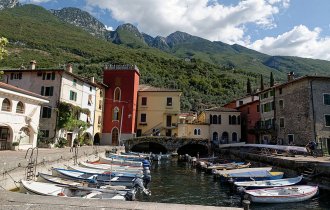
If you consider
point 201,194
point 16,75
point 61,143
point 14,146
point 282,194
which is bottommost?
point 201,194

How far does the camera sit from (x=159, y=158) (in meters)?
40.4

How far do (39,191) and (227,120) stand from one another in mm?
44249

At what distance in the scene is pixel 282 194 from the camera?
17.9m

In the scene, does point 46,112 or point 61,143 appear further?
point 61,143

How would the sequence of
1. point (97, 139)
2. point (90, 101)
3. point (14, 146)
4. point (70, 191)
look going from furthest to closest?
point (97, 139), point (90, 101), point (14, 146), point (70, 191)

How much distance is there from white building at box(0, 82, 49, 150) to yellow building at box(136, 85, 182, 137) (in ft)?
79.3

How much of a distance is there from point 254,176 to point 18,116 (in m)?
24.5

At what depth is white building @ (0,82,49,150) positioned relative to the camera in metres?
27.0

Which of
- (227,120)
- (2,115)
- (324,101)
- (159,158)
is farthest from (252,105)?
(2,115)

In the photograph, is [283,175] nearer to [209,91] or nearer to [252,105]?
[252,105]

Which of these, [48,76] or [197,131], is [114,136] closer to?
[197,131]

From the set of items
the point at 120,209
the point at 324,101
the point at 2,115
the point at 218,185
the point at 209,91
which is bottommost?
the point at 218,185

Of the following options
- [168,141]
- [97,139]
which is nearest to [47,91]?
[97,139]

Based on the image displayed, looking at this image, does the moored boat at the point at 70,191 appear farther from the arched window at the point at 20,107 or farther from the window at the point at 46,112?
the window at the point at 46,112
